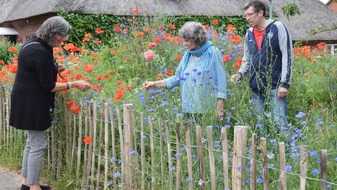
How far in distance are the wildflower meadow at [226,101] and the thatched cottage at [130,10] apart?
15.4 feet

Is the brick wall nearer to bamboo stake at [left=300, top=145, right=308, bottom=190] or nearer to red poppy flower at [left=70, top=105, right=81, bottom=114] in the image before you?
red poppy flower at [left=70, top=105, right=81, bottom=114]

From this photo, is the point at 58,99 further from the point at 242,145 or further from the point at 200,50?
the point at 242,145

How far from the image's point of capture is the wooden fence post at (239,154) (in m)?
2.19

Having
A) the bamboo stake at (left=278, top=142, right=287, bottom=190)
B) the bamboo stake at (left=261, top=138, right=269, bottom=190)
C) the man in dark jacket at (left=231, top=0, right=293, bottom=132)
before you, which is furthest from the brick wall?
the bamboo stake at (left=278, top=142, right=287, bottom=190)

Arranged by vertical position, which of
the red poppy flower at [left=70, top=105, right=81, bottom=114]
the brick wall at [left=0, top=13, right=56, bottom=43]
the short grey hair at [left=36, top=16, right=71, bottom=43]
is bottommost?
the red poppy flower at [left=70, top=105, right=81, bottom=114]

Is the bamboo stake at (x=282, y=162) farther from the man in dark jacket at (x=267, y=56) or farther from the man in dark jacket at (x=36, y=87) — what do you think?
the man in dark jacket at (x=36, y=87)

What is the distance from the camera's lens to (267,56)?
3486mm

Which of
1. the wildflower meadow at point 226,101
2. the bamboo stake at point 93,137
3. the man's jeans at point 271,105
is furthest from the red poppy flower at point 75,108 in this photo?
the man's jeans at point 271,105

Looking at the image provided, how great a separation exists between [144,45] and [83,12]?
8455 mm

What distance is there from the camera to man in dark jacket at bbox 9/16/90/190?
3.43 meters

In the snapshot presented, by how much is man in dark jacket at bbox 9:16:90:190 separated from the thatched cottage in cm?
710

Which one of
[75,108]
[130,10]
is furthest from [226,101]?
[130,10]

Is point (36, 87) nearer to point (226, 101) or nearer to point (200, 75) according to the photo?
point (200, 75)

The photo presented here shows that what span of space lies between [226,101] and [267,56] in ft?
1.67
